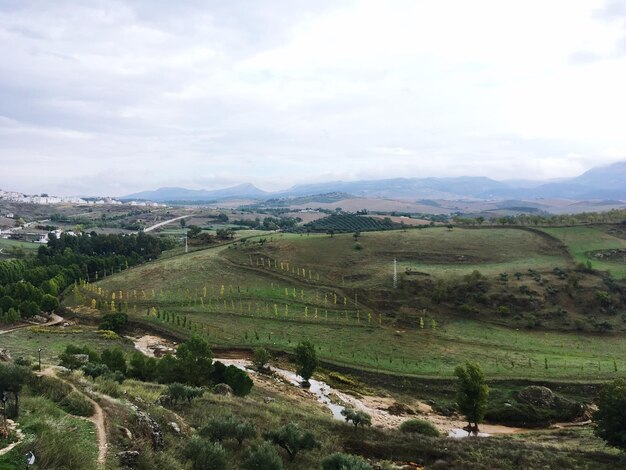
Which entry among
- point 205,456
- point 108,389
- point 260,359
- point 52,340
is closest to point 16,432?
point 205,456

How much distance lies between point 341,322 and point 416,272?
24280 millimetres

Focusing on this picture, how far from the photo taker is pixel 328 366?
56.5m

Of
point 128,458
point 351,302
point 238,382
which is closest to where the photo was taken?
point 128,458

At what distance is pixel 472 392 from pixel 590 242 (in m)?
80.7

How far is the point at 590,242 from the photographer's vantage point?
99750 mm

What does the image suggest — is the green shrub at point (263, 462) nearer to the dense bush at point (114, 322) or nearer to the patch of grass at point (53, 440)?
the patch of grass at point (53, 440)

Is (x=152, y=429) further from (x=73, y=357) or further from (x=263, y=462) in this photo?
(x=73, y=357)

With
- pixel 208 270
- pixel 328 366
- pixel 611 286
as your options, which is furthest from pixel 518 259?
pixel 208 270

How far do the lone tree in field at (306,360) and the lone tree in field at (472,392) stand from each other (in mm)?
17259

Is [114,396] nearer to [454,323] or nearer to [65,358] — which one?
[65,358]

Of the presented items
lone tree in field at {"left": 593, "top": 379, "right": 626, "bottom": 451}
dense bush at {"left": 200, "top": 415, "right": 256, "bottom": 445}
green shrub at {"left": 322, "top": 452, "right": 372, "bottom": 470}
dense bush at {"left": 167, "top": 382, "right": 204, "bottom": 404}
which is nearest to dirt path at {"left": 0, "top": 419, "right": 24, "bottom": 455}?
dense bush at {"left": 200, "top": 415, "right": 256, "bottom": 445}

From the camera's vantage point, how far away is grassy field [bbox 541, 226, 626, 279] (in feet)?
284

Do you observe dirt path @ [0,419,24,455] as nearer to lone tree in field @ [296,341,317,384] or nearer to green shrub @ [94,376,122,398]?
green shrub @ [94,376,122,398]

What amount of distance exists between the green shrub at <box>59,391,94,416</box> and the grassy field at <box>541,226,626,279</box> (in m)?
92.8
